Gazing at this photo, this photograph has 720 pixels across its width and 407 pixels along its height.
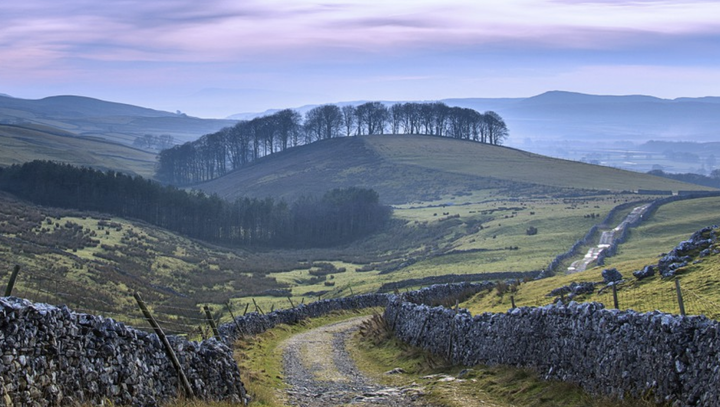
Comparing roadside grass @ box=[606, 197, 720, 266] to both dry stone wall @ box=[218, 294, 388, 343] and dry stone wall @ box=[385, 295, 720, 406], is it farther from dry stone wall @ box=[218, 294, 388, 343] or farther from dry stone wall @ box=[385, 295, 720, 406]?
dry stone wall @ box=[385, 295, 720, 406]

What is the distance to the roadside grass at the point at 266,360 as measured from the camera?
20.1 metres

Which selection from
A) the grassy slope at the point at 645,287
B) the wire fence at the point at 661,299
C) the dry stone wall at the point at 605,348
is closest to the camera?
the dry stone wall at the point at 605,348

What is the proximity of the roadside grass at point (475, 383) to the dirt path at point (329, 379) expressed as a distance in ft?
2.11

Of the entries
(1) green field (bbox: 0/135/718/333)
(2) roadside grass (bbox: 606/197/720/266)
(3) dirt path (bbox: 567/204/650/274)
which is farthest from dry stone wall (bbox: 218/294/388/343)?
(2) roadside grass (bbox: 606/197/720/266)

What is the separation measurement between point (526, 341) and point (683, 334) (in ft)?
20.5

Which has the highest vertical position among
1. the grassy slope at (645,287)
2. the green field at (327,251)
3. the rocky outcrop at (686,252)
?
the rocky outcrop at (686,252)

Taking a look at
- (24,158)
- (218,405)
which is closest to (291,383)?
(218,405)

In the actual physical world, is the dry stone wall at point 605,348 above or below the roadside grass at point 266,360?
above

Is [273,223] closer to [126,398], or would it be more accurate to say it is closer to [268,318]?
[268,318]

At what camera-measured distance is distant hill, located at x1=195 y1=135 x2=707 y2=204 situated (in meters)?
149

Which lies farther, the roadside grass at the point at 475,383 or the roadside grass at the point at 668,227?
the roadside grass at the point at 668,227

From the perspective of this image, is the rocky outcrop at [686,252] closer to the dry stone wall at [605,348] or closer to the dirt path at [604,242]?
the dry stone wall at [605,348]

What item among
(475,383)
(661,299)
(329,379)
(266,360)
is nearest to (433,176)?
(266,360)

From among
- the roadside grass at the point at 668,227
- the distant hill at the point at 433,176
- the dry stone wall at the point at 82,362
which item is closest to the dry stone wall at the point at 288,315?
the dry stone wall at the point at 82,362
